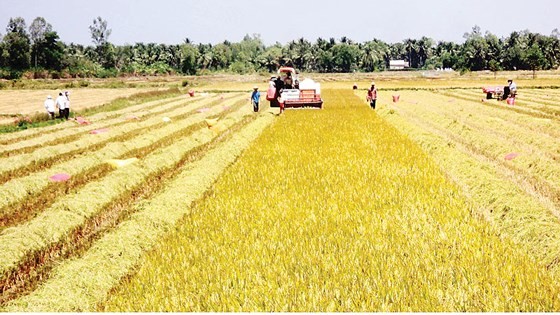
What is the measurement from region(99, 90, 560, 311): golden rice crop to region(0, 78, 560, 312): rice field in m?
0.02

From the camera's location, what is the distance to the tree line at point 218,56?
95500 millimetres

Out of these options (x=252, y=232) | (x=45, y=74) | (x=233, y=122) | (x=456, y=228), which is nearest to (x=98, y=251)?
(x=252, y=232)

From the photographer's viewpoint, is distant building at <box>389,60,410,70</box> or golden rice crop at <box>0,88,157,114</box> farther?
distant building at <box>389,60,410,70</box>

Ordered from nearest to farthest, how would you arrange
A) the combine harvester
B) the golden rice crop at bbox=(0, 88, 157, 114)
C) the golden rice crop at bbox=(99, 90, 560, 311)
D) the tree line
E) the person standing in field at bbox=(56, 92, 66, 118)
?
the golden rice crop at bbox=(99, 90, 560, 311) < the person standing in field at bbox=(56, 92, 66, 118) < the combine harvester < the golden rice crop at bbox=(0, 88, 157, 114) < the tree line

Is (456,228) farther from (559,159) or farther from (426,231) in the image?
(559,159)

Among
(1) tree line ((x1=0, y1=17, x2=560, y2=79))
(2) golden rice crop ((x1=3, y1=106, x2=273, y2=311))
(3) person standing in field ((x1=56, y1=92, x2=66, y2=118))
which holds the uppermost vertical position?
(1) tree line ((x1=0, y1=17, x2=560, y2=79))

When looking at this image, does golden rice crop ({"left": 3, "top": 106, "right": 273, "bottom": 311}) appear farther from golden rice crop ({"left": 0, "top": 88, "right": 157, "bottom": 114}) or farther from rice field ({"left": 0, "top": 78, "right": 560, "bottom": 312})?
golden rice crop ({"left": 0, "top": 88, "right": 157, "bottom": 114})

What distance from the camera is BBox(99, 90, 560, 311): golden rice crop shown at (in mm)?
4211

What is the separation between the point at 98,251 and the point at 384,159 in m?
7.16

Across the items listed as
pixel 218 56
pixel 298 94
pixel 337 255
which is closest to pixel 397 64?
pixel 218 56

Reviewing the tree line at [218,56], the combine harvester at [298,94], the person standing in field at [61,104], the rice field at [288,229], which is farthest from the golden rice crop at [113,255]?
the tree line at [218,56]

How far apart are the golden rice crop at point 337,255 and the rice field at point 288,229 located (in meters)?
0.02

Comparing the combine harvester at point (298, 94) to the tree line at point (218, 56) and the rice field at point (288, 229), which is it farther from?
the tree line at point (218, 56)

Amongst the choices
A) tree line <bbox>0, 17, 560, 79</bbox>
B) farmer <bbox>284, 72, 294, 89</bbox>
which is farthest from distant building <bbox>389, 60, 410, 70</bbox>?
farmer <bbox>284, 72, 294, 89</bbox>
